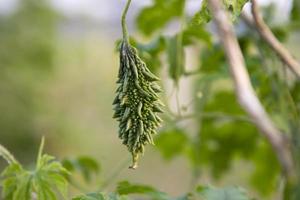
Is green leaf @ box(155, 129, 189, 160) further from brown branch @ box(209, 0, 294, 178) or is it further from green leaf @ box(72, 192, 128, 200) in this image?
brown branch @ box(209, 0, 294, 178)

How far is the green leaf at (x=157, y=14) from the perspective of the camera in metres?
2.00

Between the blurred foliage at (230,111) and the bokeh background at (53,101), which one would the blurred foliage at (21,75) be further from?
the blurred foliage at (230,111)

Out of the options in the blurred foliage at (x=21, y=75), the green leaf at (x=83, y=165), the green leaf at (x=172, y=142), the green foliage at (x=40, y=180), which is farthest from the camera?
the blurred foliage at (x=21, y=75)

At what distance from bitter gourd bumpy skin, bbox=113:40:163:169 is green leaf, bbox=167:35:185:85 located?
2.05 ft

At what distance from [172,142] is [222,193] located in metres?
1.18

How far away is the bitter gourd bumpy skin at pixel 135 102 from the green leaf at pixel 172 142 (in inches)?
52.4

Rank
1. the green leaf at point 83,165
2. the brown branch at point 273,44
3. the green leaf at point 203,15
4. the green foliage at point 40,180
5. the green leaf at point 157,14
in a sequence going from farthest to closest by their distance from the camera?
the green leaf at point 157,14 → the green leaf at point 83,165 → the green foliage at point 40,180 → the brown branch at point 273,44 → the green leaf at point 203,15

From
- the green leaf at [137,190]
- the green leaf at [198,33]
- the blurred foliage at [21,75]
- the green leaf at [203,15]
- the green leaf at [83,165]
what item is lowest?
the green leaf at [137,190]

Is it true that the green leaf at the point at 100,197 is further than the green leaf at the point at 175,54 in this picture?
No

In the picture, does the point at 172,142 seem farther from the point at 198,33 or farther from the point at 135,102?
the point at 135,102

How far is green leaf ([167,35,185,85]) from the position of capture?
178 cm

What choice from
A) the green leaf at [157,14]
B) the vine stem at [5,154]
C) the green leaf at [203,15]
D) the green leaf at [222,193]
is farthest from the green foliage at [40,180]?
the green leaf at [157,14]

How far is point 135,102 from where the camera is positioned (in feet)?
3.77

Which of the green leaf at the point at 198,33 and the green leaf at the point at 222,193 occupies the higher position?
the green leaf at the point at 198,33
